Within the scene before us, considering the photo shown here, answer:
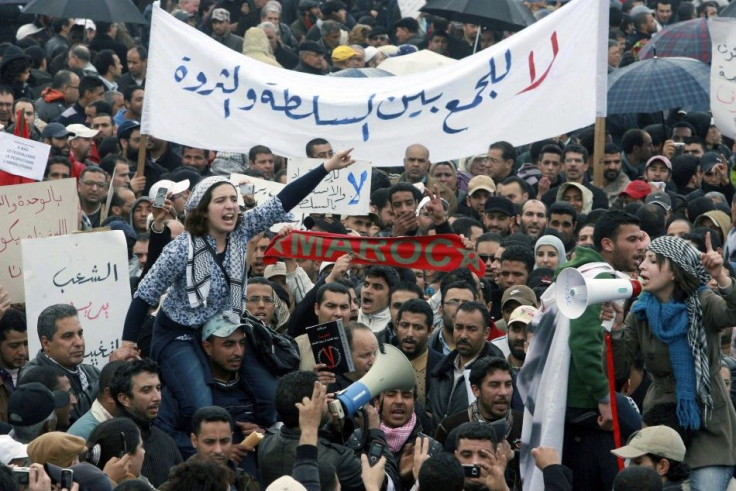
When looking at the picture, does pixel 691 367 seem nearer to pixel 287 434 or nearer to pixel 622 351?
pixel 622 351

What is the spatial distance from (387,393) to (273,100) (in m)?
5.35

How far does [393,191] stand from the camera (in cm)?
1255

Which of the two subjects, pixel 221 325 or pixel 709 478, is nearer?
pixel 709 478

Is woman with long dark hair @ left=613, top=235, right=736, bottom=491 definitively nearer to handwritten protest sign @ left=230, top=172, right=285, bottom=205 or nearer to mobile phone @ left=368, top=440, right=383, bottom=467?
mobile phone @ left=368, top=440, right=383, bottom=467

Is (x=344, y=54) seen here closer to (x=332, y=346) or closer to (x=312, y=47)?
(x=312, y=47)

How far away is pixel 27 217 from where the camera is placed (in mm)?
10594

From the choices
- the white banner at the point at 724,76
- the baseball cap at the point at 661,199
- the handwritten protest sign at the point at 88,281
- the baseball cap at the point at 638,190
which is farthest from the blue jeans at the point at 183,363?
the white banner at the point at 724,76

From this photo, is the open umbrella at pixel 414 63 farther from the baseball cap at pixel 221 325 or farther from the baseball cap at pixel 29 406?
the baseball cap at pixel 29 406

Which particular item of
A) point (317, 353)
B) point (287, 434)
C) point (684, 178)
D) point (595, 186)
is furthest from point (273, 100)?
point (287, 434)

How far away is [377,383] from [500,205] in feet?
15.4

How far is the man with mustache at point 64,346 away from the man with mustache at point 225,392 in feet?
2.28

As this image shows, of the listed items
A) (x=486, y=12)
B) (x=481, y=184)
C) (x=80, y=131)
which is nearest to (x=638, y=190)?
(x=481, y=184)

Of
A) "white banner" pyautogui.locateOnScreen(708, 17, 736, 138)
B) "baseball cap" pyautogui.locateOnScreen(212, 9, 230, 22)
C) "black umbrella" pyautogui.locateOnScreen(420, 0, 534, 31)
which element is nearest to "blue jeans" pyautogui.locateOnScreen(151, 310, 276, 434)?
"white banner" pyautogui.locateOnScreen(708, 17, 736, 138)

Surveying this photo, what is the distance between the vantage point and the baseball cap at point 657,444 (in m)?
7.31
